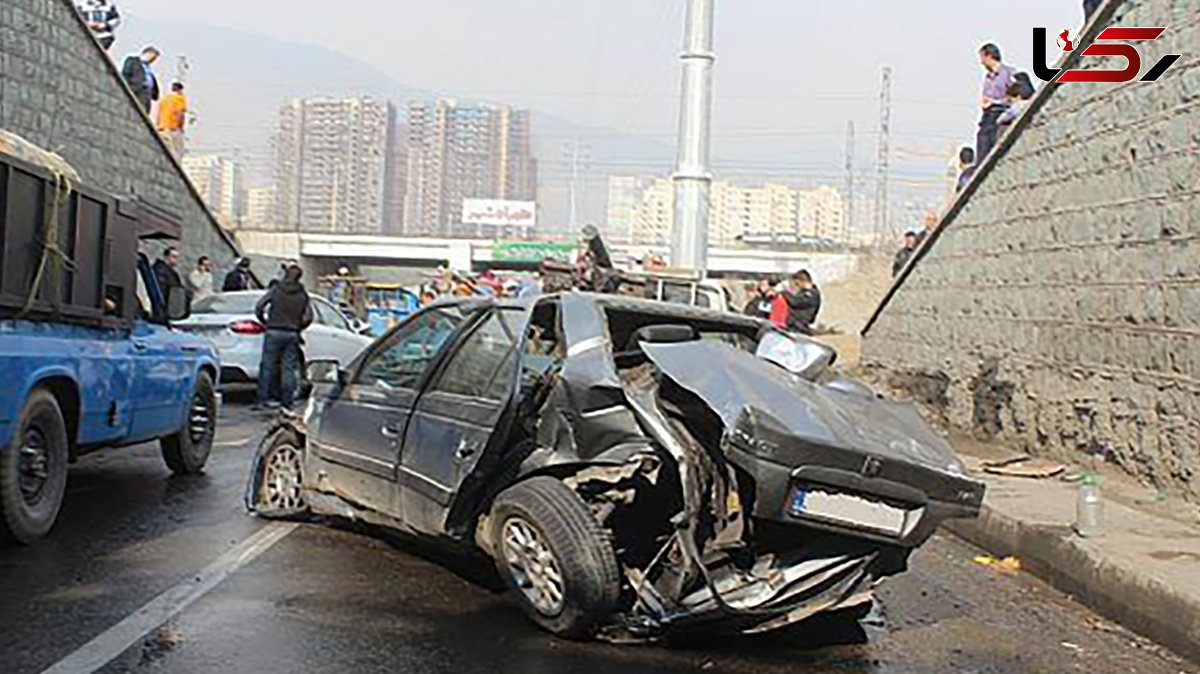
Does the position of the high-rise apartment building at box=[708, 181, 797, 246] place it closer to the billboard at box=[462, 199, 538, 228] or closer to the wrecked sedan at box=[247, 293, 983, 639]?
the billboard at box=[462, 199, 538, 228]

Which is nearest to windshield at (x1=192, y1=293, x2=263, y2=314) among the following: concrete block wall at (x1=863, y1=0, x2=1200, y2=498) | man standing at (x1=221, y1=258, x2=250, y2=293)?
man standing at (x1=221, y1=258, x2=250, y2=293)

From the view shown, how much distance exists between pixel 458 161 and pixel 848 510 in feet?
352

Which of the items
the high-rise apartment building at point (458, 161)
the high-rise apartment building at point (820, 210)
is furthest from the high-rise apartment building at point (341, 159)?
the high-rise apartment building at point (820, 210)

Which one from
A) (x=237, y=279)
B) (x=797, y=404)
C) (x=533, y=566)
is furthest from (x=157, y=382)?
(x=237, y=279)

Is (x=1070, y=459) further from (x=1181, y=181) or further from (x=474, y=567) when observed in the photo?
(x=474, y=567)

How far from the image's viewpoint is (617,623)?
5906 millimetres

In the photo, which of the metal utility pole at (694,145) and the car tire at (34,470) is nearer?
the car tire at (34,470)

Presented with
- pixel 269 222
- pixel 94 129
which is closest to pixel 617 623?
pixel 94 129

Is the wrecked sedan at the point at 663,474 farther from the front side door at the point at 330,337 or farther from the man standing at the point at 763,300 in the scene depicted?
the man standing at the point at 763,300

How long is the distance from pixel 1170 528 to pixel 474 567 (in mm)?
4860

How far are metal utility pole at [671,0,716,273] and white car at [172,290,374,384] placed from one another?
572cm

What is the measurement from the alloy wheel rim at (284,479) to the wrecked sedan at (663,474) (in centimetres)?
165

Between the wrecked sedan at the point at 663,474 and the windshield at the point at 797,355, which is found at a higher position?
the windshield at the point at 797,355

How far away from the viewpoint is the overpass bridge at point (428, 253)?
74.7m
